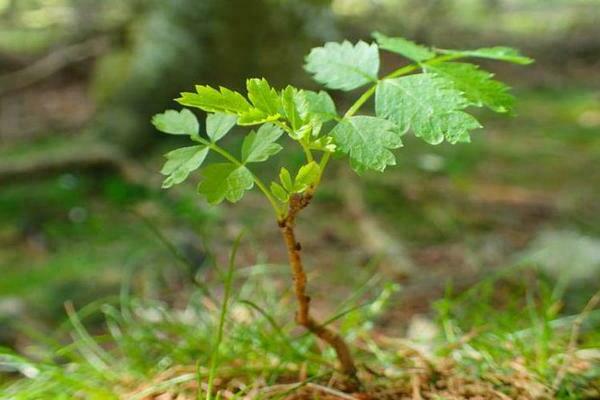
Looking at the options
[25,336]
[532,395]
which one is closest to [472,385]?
[532,395]

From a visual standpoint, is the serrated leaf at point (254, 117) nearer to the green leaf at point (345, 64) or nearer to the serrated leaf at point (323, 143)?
the serrated leaf at point (323, 143)

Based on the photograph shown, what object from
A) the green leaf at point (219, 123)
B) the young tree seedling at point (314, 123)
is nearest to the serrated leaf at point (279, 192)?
the young tree seedling at point (314, 123)

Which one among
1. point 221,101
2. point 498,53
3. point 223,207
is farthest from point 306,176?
point 223,207

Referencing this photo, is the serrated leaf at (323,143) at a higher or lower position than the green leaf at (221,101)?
lower

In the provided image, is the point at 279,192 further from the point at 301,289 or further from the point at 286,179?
the point at 301,289

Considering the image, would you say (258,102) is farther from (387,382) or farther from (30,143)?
(30,143)

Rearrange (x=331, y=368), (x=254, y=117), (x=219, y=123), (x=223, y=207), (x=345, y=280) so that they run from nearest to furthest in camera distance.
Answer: (x=254, y=117) → (x=219, y=123) → (x=331, y=368) → (x=345, y=280) → (x=223, y=207)

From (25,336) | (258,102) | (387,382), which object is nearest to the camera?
(258,102)
